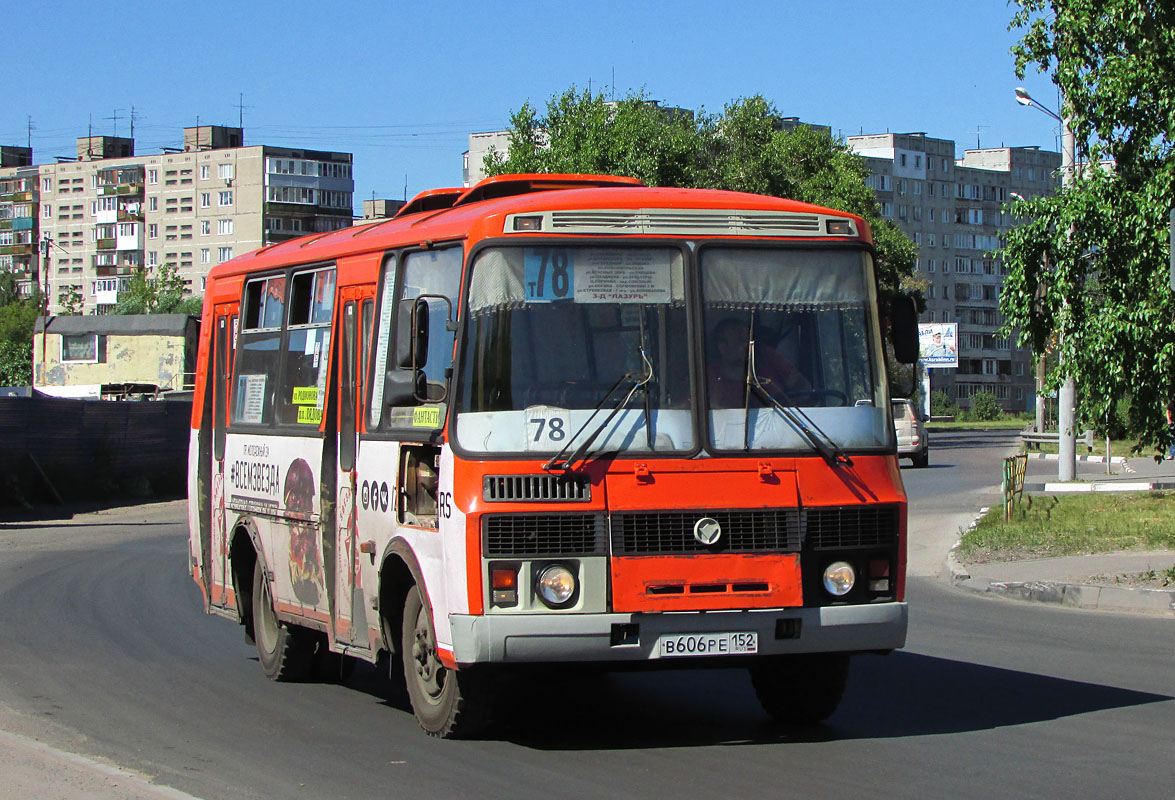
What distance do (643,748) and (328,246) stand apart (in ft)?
12.3

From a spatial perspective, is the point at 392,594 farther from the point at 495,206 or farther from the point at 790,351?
the point at 790,351

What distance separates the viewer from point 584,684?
10023 mm

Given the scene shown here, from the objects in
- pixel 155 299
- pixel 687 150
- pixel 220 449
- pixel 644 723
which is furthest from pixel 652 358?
pixel 155 299

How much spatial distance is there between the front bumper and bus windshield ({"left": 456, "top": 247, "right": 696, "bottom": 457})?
0.79 m

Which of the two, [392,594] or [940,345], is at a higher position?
[940,345]

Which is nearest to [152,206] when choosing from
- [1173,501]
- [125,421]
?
[125,421]

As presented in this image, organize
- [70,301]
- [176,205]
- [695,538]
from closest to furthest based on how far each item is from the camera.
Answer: [695,538] < [70,301] < [176,205]

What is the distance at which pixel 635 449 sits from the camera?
24.5ft

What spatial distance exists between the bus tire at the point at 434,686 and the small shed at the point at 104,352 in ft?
184

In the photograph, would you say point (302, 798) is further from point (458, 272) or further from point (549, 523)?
point (458, 272)

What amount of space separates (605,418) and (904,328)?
168 cm

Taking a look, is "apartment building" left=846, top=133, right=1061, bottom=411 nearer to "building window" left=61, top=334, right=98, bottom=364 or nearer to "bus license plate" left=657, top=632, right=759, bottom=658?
"building window" left=61, top=334, right=98, bottom=364

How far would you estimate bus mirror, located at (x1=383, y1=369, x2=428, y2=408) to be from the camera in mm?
7562

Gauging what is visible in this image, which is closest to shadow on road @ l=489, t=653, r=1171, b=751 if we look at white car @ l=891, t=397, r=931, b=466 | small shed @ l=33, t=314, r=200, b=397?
white car @ l=891, t=397, r=931, b=466
